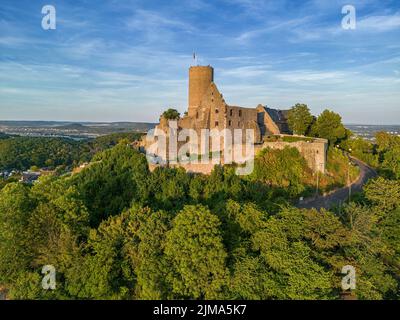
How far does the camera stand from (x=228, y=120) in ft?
149

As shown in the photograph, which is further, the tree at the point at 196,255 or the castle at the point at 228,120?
the castle at the point at 228,120

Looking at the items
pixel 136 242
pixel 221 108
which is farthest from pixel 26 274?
pixel 221 108

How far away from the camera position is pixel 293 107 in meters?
53.9

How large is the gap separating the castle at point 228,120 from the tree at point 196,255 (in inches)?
653

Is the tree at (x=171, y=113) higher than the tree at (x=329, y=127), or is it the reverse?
the tree at (x=171, y=113)

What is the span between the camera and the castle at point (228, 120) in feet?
137

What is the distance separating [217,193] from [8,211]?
17.9 metres

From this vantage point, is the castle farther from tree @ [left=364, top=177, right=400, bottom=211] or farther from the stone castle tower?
tree @ [left=364, top=177, right=400, bottom=211]

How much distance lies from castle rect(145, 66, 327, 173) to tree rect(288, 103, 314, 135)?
2215 millimetres

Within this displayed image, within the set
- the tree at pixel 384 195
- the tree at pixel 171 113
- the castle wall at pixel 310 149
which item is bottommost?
the tree at pixel 384 195

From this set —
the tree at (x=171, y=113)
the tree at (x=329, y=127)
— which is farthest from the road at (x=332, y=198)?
the tree at (x=171, y=113)

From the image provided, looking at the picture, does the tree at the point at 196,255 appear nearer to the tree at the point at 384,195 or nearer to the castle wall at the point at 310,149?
the tree at the point at 384,195

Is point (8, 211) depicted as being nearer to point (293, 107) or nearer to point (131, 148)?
point (131, 148)

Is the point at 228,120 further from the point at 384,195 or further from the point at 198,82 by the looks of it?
the point at 384,195
